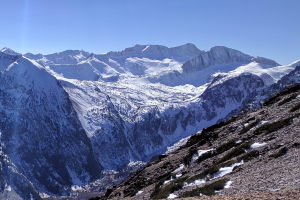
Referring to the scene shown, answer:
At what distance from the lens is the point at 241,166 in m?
50.5

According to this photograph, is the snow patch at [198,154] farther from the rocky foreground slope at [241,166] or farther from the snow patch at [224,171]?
the snow patch at [224,171]

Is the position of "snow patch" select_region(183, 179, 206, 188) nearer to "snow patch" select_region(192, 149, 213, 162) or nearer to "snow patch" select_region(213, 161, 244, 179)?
"snow patch" select_region(213, 161, 244, 179)

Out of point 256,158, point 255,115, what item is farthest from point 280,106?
point 256,158

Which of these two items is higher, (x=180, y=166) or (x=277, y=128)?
(x=277, y=128)

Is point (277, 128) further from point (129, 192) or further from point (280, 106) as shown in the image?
point (129, 192)

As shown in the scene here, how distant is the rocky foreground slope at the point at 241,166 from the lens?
40.6 meters

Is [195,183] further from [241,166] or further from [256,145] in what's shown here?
[256,145]

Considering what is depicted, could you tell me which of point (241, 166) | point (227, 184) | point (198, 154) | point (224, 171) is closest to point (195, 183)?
point (224, 171)

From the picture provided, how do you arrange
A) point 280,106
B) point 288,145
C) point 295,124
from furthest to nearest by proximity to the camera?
1. point 280,106
2. point 295,124
3. point 288,145

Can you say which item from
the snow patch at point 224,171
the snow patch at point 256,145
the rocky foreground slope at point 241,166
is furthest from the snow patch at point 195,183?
the snow patch at point 256,145

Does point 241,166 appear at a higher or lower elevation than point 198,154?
higher

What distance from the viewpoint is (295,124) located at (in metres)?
58.2

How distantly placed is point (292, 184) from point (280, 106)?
40.4 metres

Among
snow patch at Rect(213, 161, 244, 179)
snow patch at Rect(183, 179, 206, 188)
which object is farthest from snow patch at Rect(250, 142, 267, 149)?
snow patch at Rect(183, 179, 206, 188)
